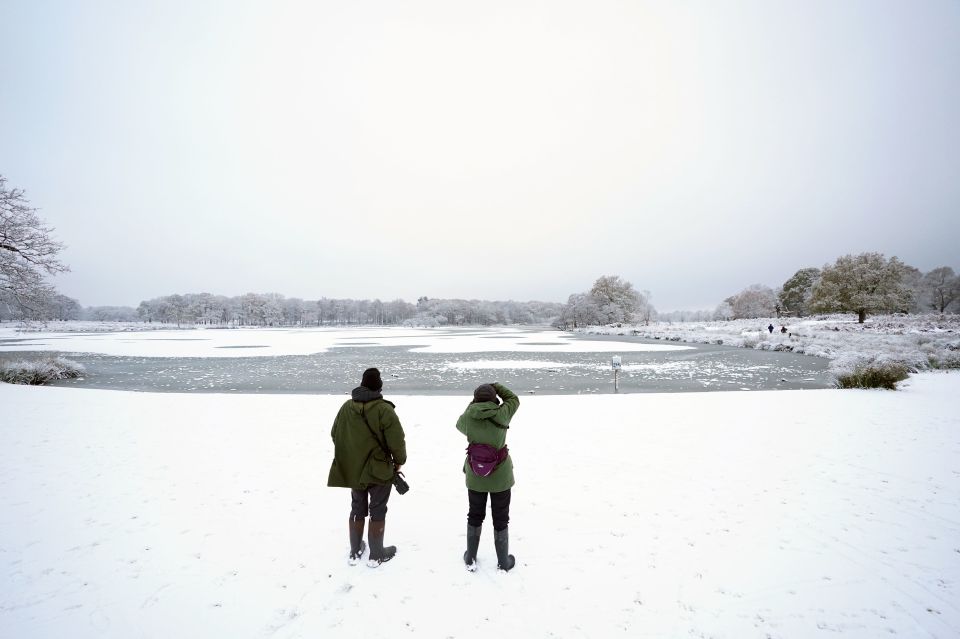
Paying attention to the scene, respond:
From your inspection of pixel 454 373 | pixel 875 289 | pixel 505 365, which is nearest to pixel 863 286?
pixel 875 289

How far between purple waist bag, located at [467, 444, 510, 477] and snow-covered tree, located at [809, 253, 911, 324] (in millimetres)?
61511

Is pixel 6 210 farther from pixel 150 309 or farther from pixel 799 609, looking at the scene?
pixel 150 309

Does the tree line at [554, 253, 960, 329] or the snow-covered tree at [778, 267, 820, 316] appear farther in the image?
the snow-covered tree at [778, 267, 820, 316]

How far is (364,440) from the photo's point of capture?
13.2ft

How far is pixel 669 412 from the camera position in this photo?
35.9ft

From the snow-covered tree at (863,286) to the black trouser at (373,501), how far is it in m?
62.2

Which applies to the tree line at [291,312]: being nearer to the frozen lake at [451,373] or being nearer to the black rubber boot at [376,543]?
the frozen lake at [451,373]

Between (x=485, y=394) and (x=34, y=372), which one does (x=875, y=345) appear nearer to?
(x=485, y=394)

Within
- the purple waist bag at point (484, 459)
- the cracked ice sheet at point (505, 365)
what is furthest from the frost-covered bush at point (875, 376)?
the purple waist bag at point (484, 459)

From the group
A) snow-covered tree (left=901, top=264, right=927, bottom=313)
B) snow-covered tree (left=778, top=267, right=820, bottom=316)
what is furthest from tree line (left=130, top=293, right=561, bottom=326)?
snow-covered tree (left=901, top=264, right=927, bottom=313)

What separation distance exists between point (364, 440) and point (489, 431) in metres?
1.26

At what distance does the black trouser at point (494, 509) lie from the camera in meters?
4.05

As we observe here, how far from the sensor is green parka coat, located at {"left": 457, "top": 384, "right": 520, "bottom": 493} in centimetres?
388

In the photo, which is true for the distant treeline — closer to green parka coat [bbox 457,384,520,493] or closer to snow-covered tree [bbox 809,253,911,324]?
snow-covered tree [bbox 809,253,911,324]
